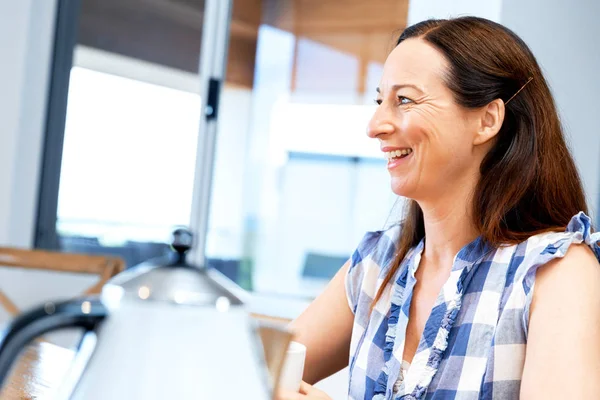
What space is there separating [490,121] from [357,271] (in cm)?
39

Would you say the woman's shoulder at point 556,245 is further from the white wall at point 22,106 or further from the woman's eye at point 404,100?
the white wall at point 22,106

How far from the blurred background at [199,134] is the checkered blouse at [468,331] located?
121cm

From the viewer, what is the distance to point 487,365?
127 cm

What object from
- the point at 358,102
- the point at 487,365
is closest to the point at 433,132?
the point at 487,365

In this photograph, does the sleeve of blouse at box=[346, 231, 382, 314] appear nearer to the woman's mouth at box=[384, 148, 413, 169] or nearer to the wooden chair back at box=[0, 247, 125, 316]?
the woman's mouth at box=[384, 148, 413, 169]

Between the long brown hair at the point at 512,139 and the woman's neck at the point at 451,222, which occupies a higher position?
the long brown hair at the point at 512,139

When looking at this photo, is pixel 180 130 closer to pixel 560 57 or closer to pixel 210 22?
pixel 210 22

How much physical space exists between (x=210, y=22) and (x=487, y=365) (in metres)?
2.36

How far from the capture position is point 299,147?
3.11 meters

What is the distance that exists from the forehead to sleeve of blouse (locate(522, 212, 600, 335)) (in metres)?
0.34

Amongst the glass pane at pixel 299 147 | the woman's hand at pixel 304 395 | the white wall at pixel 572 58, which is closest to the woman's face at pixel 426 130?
the woman's hand at pixel 304 395

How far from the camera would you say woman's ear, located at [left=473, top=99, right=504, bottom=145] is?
1432mm

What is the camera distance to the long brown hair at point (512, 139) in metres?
1.38

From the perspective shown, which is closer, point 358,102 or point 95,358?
point 95,358
